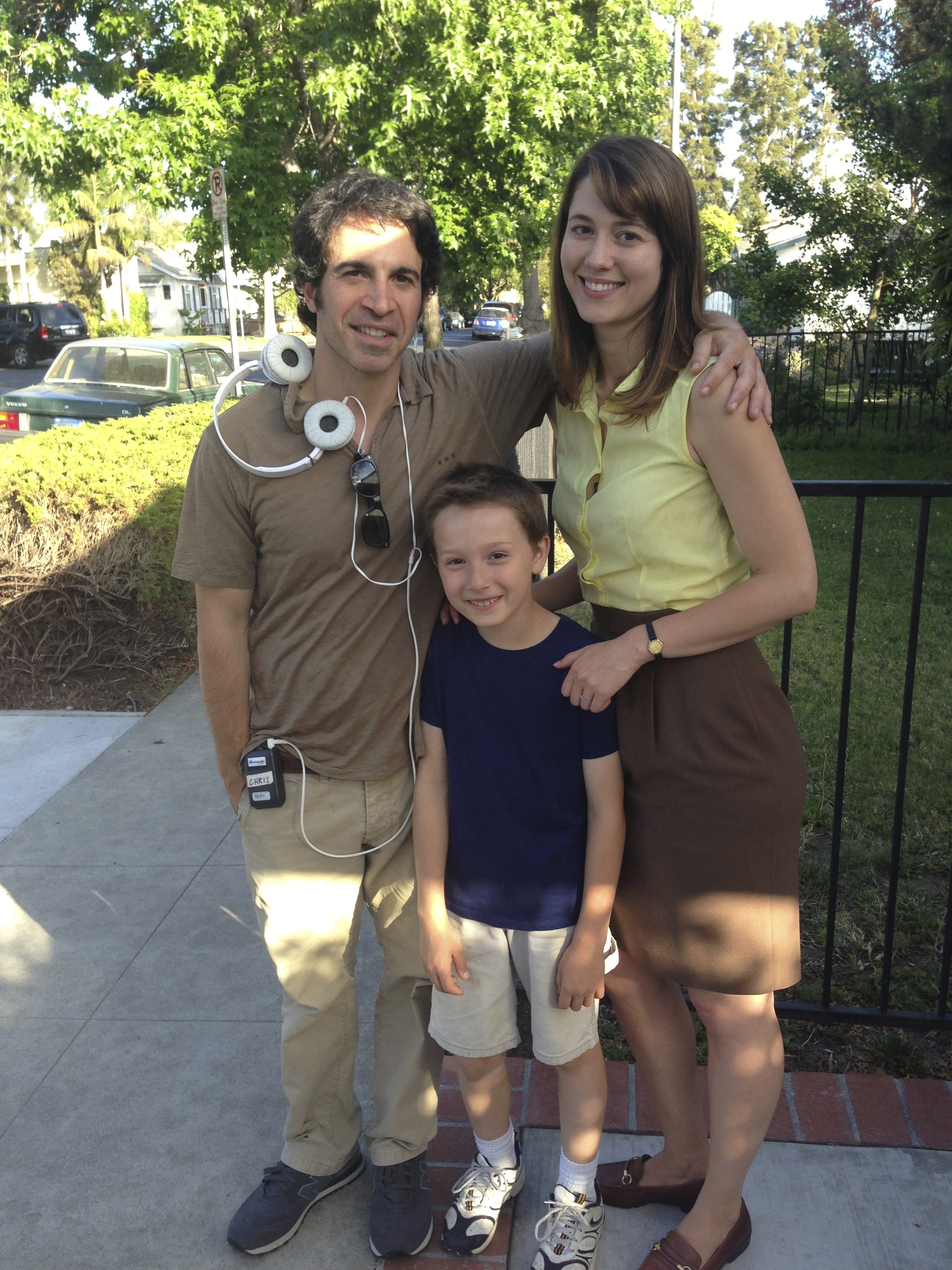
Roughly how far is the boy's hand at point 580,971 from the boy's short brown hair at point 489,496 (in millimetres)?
738

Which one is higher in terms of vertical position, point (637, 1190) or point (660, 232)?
point (660, 232)

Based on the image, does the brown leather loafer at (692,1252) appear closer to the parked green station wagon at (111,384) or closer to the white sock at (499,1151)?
the white sock at (499,1151)

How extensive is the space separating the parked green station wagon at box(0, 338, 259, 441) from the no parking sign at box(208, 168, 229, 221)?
1.38 m

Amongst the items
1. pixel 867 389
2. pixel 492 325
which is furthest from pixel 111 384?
pixel 492 325

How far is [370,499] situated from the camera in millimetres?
1987

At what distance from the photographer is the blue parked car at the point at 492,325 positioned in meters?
38.5

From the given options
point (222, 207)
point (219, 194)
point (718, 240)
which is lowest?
point (222, 207)

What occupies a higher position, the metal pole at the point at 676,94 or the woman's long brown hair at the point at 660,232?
the metal pole at the point at 676,94

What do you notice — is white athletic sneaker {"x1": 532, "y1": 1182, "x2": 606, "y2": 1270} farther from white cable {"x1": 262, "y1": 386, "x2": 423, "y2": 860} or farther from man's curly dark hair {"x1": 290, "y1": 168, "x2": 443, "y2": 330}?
man's curly dark hair {"x1": 290, "y1": 168, "x2": 443, "y2": 330}

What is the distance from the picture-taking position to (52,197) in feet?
38.3

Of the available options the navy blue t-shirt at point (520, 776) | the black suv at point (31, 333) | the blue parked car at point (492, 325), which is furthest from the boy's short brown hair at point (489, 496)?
the blue parked car at point (492, 325)

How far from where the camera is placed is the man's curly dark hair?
1968 millimetres

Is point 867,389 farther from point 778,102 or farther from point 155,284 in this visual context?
point 155,284

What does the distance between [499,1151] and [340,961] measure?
1.69 ft
